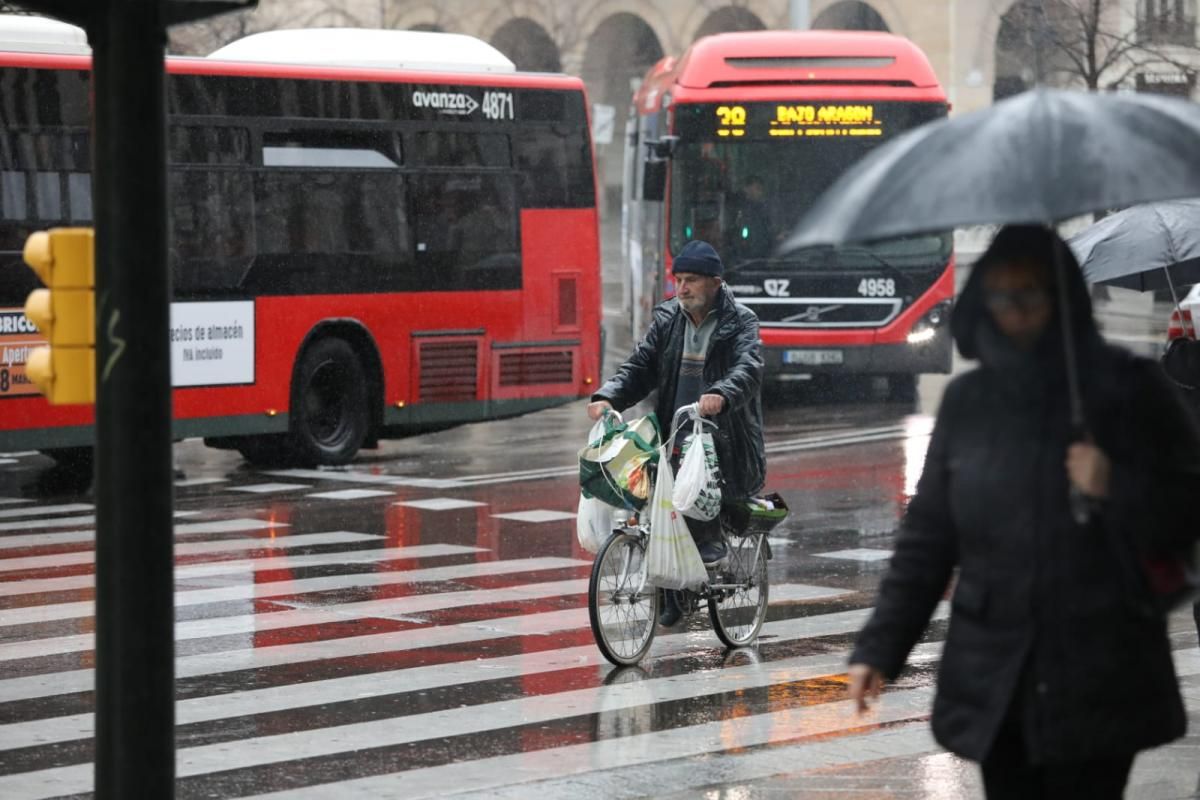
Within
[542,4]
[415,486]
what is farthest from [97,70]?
[542,4]

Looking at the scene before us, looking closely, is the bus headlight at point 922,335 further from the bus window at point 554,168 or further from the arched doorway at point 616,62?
the arched doorway at point 616,62

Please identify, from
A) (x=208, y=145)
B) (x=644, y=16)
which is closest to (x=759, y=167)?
(x=208, y=145)

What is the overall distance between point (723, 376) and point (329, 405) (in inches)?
360

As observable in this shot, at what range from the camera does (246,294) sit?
17.2 m

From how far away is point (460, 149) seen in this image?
61.7 ft

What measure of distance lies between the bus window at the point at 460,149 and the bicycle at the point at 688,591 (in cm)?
925

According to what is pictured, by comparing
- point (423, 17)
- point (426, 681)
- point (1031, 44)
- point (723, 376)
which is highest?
point (423, 17)

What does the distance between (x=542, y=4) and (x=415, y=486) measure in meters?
40.9

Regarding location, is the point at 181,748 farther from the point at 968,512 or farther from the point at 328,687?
the point at 968,512

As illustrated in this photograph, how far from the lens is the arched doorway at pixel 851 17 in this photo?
2314 inches

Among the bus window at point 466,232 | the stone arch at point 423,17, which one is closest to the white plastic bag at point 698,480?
the bus window at point 466,232

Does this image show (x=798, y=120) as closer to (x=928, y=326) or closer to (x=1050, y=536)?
(x=928, y=326)

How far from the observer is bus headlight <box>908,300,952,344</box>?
21.8 m

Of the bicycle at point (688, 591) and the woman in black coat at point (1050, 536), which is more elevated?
the woman in black coat at point (1050, 536)
